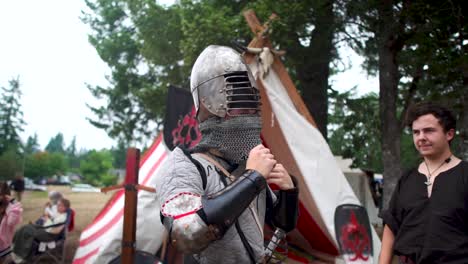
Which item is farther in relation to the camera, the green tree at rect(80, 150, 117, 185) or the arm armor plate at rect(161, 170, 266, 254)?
the green tree at rect(80, 150, 117, 185)

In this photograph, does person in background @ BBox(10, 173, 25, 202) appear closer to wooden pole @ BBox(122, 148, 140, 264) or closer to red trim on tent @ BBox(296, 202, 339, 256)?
red trim on tent @ BBox(296, 202, 339, 256)

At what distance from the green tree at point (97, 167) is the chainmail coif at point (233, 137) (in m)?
24.0

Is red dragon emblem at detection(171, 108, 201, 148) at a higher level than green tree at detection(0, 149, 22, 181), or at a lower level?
higher

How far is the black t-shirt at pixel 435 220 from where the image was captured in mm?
2047

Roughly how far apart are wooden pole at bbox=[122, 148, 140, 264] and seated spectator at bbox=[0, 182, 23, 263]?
210cm

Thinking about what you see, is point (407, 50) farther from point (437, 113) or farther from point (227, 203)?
point (227, 203)

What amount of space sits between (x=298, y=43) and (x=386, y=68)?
2182 mm

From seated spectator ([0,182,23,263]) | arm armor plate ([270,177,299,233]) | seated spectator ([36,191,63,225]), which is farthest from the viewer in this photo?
seated spectator ([36,191,63,225])

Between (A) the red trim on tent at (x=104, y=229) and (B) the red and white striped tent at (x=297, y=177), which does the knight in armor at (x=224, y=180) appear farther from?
(A) the red trim on tent at (x=104, y=229)

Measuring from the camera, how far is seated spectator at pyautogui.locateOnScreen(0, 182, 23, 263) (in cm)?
453

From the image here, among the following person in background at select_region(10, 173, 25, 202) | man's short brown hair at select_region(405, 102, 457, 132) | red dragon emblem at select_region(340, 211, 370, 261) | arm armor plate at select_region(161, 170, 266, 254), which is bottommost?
person in background at select_region(10, 173, 25, 202)

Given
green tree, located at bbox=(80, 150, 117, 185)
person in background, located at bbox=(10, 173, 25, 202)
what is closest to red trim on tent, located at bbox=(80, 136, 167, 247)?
person in background, located at bbox=(10, 173, 25, 202)

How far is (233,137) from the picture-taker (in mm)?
1664

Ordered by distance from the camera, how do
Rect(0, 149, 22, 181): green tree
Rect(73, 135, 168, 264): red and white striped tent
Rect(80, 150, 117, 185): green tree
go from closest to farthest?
1. Rect(73, 135, 168, 264): red and white striped tent
2. Rect(0, 149, 22, 181): green tree
3. Rect(80, 150, 117, 185): green tree
